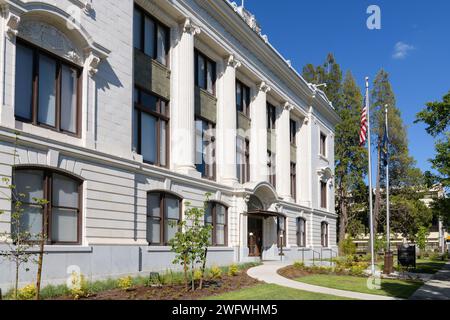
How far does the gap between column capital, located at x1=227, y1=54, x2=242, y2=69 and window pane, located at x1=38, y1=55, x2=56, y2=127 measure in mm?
14635

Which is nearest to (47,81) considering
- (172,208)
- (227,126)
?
(172,208)

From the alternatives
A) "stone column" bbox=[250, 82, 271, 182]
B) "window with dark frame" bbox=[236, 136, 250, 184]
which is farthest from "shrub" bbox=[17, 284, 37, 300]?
"stone column" bbox=[250, 82, 271, 182]

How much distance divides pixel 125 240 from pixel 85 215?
2538 mm

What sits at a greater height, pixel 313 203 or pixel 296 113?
pixel 296 113

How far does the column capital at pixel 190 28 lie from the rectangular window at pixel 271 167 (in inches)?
524

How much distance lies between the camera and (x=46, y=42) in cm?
1728

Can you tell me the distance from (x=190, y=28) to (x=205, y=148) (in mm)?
6704

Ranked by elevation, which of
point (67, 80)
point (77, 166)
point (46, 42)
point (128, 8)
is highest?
point (128, 8)

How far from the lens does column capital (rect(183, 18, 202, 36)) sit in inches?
1018

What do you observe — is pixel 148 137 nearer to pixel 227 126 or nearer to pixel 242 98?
pixel 227 126

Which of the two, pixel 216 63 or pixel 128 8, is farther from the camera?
pixel 216 63

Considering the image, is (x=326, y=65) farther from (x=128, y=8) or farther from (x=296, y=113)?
(x=128, y=8)

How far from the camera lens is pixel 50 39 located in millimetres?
17484

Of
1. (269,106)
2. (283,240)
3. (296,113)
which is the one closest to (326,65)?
(296,113)
